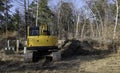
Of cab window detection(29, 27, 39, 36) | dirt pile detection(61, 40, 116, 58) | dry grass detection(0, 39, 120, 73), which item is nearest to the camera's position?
dry grass detection(0, 39, 120, 73)

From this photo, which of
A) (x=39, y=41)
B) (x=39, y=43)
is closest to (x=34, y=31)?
(x=39, y=41)

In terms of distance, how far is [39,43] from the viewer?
24.3m

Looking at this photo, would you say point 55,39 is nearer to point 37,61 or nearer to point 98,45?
point 37,61

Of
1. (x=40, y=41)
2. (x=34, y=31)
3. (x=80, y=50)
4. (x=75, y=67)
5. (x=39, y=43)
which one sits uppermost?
(x=34, y=31)

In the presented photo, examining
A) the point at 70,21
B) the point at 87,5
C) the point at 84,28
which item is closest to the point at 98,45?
the point at 87,5

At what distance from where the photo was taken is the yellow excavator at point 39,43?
79.4 feet

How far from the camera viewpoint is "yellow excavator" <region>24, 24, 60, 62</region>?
24188mm

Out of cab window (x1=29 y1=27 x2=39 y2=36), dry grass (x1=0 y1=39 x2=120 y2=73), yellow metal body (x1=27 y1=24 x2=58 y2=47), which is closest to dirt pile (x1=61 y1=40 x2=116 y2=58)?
yellow metal body (x1=27 y1=24 x2=58 y2=47)

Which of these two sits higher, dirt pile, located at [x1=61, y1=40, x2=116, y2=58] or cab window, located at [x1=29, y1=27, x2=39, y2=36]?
cab window, located at [x1=29, y1=27, x2=39, y2=36]

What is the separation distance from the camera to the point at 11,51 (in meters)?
32.4

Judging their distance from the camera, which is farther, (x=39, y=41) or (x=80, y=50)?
(x=80, y=50)

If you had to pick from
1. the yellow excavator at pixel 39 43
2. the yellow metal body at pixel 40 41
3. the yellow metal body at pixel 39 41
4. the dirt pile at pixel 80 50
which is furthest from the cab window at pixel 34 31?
the dirt pile at pixel 80 50

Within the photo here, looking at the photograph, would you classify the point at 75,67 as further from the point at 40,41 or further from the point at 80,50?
the point at 80,50

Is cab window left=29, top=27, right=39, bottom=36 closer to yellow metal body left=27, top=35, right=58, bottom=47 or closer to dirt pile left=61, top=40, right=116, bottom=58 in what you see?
yellow metal body left=27, top=35, right=58, bottom=47
